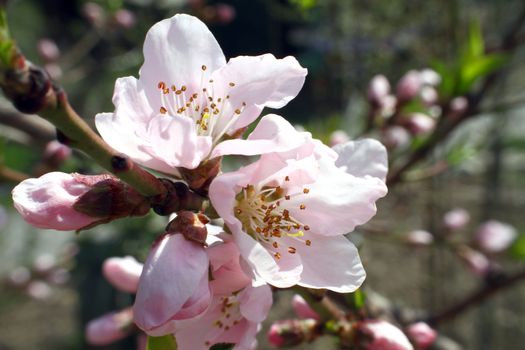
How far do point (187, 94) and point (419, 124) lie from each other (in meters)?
1.25

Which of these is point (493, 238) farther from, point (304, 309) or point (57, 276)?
point (57, 276)

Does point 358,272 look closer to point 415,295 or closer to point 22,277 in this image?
point 22,277

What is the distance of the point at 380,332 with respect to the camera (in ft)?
2.76

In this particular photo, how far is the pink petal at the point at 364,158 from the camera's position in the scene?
2.59 ft

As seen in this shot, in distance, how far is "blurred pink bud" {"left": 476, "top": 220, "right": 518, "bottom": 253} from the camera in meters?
2.30

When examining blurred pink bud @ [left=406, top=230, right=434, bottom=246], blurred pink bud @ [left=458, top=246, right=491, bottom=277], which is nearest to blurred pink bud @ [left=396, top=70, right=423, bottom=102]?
blurred pink bud @ [left=406, top=230, right=434, bottom=246]

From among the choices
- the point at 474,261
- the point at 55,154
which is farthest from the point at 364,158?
the point at 474,261

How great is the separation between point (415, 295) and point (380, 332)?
3774 mm

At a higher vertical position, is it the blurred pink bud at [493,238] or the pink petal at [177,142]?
the pink petal at [177,142]

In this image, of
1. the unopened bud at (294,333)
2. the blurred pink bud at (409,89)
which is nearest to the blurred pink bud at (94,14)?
the blurred pink bud at (409,89)

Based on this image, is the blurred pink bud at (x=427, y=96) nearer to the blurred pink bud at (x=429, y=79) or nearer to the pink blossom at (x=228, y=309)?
the blurred pink bud at (x=429, y=79)

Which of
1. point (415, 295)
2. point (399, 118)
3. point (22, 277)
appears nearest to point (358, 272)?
point (399, 118)

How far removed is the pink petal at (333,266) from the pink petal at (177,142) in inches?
8.0

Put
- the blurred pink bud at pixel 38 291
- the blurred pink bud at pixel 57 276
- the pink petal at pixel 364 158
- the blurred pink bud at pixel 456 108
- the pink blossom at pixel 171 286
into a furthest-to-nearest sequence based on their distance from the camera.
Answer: the blurred pink bud at pixel 38 291 < the blurred pink bud at pixel 57 276 < the blurred pink bud at pixel 456 108 < the pink petal at pixel 364 158 < the pink blossom at pixel 171 286
